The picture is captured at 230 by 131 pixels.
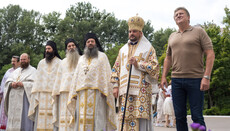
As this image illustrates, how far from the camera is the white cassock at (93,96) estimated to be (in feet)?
23.1

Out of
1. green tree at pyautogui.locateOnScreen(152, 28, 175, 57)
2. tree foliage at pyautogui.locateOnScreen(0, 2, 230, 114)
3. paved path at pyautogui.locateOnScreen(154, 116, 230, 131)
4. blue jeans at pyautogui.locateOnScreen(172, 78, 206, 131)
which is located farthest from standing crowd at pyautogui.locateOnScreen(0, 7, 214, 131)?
green tree at pyautogui.locateOnScreen(152, 28, 175, 57)

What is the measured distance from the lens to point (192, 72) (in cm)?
518

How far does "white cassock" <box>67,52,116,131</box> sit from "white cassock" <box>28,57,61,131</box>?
161cm

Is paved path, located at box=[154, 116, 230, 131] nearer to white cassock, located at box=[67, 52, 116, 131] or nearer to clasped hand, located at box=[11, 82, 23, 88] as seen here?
clasped hand, located at box=[11, 82, 23, 88]

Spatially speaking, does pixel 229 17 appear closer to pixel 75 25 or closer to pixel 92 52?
pixel 92 52

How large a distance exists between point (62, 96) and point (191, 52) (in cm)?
402

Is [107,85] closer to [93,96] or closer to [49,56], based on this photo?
[93,96]

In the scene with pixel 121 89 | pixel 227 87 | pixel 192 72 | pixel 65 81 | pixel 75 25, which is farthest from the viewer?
pixel 75 25

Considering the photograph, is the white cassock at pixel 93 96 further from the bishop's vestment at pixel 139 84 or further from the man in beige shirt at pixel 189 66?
the man in beige shirt at pixel 189 66

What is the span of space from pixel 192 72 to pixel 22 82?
20.4ft

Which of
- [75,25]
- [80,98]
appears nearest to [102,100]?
[80,98]

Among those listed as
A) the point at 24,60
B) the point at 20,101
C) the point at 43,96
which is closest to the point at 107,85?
the point at 43,96

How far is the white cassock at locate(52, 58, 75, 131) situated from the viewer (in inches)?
309

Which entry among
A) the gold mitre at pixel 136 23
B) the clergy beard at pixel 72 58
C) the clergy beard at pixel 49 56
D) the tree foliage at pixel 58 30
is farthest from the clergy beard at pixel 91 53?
the tree foliage at pixel 58 30
